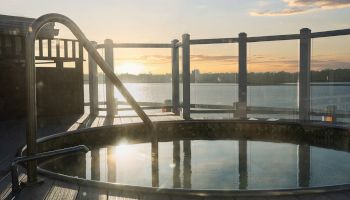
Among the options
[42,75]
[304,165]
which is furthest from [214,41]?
[42,75]

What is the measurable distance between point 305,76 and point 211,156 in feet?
13.5

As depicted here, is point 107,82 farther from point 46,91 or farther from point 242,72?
point 242,72

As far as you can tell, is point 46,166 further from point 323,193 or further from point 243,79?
point 243,79

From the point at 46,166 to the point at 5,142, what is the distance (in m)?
1.17

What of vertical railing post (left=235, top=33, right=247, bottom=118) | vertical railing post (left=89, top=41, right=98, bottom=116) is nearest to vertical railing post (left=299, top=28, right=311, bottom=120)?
vertical railing post (left=235, top=33, right=247, bottom=118)

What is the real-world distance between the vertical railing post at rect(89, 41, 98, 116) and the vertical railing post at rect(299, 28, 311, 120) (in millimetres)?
7360

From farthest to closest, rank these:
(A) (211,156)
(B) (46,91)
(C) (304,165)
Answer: (B) (46,91)
(A) (211,156)
(C) (304,165)

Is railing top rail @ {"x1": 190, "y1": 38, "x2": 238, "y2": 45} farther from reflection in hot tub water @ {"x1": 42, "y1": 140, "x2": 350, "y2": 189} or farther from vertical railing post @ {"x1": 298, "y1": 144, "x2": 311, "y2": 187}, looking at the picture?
vertical railing post @ {"x1": 298, "y1": 144, "x2": 311, "y2": 187}

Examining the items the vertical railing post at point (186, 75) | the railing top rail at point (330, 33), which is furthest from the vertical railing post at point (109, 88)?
the railing top rail at point (330, 33)

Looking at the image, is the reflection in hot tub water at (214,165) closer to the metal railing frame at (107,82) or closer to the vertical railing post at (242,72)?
the vertical railing post at (242,72)

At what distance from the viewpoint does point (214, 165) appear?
747cm

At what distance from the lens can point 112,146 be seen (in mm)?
9062

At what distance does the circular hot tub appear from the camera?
6.37m

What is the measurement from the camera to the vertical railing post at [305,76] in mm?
10023
